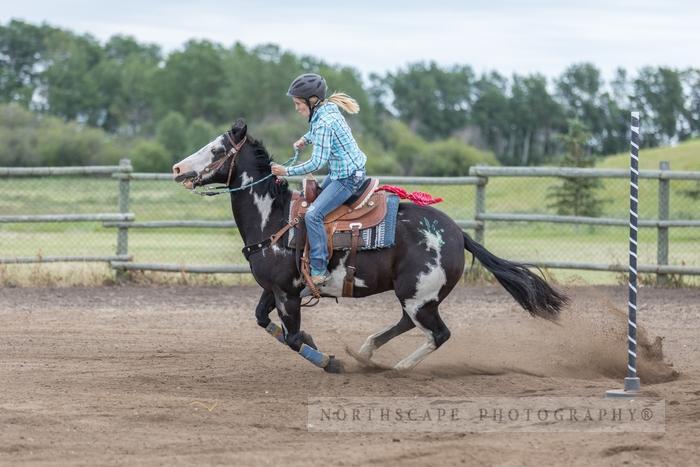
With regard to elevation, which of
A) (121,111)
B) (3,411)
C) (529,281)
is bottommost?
(3,411)

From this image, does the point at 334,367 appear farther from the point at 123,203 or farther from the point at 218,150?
the point at 123,203

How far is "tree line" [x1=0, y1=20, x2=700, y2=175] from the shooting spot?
63406 millimetres

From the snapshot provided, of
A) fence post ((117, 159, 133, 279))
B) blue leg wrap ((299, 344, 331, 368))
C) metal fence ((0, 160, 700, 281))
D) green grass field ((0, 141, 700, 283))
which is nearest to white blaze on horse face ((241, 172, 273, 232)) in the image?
blue leg wrap ((299, 344, 331, 368))

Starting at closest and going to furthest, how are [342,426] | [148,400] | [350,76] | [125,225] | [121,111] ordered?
1. [342,426]
2. [148,400]
3. [125,225]
4. [121,111]
5. [350,76]

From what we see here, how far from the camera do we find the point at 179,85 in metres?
73.1

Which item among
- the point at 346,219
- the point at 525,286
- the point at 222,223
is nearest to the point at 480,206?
the point at 222,223

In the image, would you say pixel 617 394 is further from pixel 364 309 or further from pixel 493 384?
pixel 364 309

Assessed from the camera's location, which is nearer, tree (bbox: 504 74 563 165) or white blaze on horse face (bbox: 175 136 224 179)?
white blaze on horse face (bbox: 175 136 224 179)

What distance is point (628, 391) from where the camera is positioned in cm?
832

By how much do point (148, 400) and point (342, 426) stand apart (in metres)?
1.70

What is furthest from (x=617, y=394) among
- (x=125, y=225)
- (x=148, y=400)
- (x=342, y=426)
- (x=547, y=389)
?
(x=125, y=225)

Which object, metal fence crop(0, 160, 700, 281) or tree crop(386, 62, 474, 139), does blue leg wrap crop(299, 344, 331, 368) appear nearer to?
metal fence crop(0, 160, 700, 281)

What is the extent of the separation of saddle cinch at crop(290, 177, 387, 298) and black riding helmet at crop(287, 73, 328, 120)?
2.47 ft

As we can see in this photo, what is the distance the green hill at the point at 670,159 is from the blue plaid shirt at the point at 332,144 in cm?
3772
